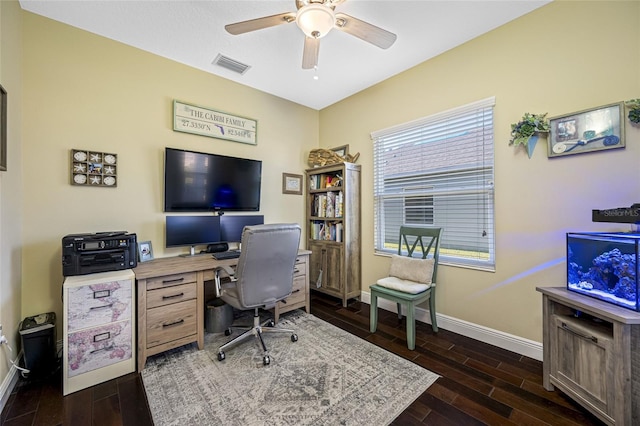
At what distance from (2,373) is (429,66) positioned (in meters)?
4.25

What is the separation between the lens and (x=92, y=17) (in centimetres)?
213

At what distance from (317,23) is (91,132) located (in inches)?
86.3

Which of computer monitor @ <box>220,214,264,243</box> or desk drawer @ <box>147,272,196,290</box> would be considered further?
computer monitor @ <box>220,214,264,243</box>

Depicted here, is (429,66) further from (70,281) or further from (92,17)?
(70,281)

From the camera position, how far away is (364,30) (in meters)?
1.81

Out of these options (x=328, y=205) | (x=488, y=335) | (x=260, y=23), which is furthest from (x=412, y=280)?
(x=260, y=23)

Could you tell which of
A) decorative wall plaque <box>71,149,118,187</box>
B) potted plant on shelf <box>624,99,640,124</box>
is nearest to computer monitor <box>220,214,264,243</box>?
decorative wall plaque <box>71,149,118,187</box>

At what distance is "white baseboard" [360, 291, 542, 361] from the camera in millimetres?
2084

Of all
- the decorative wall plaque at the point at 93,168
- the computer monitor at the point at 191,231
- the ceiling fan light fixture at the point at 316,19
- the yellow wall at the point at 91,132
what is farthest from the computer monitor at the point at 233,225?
the ceiling fan light fixture at the point at 316,19

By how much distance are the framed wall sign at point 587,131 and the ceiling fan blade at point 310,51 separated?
1903 mm

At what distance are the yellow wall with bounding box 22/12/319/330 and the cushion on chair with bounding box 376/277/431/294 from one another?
2217 millimetres

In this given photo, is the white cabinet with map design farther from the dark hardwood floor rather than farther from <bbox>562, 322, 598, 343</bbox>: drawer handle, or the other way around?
<bbox>562, 322, 598, 343</bbox>: drawer handle

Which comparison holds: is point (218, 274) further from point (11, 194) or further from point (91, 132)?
point (91, 132)

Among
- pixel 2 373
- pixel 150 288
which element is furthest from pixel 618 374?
pixel 2 373
